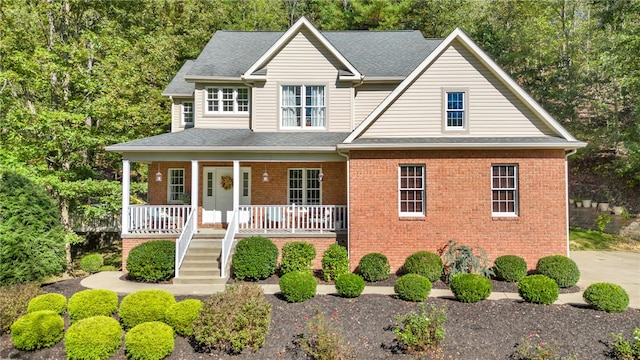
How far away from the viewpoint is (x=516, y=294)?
1029 cm

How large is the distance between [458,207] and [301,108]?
756cm

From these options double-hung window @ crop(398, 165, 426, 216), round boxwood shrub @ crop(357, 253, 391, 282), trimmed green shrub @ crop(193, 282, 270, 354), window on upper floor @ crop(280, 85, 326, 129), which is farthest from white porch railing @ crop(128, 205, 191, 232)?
double-hung window @ crop(398, 165, 426, 216)

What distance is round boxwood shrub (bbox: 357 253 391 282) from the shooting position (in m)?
11.5

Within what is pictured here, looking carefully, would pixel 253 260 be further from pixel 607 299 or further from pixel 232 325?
pixel 607 299

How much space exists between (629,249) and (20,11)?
30.9m

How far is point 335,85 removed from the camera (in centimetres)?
1560

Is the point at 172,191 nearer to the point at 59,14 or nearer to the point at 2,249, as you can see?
the point at 2,249

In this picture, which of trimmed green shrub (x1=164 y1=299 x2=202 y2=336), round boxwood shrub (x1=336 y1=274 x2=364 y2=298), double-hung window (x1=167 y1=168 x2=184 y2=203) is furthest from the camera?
double-hung window (x1=167 y1=168 x2=184 y2=203)

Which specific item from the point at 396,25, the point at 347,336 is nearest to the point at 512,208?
the point at 347,336

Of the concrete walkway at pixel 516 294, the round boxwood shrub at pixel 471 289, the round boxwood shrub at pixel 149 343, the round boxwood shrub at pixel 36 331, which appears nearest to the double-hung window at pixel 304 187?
the concrete walkway at pixel 516 294

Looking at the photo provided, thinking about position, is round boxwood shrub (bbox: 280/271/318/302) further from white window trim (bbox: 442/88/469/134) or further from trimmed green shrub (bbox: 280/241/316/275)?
white window trim (bbox: 442/88/469/134)

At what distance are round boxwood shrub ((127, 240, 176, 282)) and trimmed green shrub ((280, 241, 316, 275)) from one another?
3599 mm

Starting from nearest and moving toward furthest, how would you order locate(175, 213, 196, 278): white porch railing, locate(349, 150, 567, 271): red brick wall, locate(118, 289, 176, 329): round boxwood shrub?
locate(118, 289, 176, 329): round boxwood shrub
locate(175, 213, 196, 278): white porch railing
locate(349, 150, 567, 271): red brick wall

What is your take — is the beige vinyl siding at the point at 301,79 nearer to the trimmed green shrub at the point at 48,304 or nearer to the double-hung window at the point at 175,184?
the double-hung window at the point at 175,184
